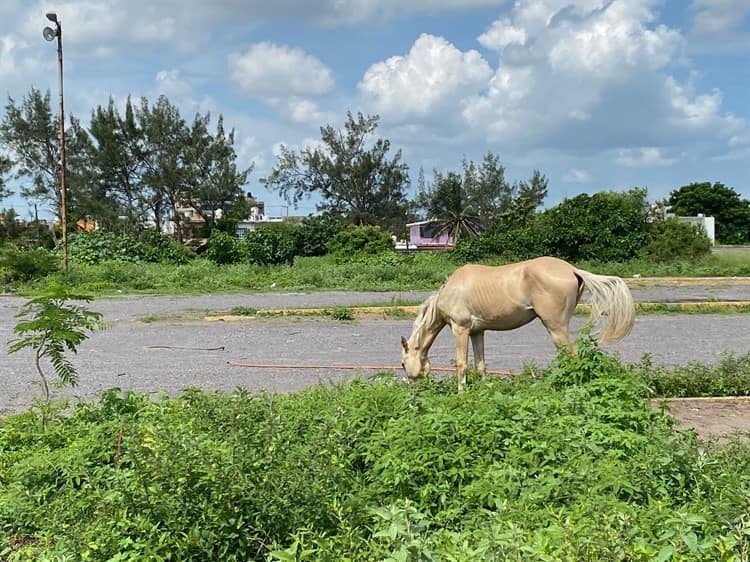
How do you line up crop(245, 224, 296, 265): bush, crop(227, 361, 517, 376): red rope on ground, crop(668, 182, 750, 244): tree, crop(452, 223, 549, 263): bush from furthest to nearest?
Result: crop(668, 182, 750, 244): tree → crop(245, 224, 296, 265): bush → crop(452, 223, 549, 263): bush → crop(227, 361, 517, 376): red rope on ground

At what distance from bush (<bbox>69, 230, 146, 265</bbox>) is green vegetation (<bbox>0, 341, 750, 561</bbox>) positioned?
26432 mm

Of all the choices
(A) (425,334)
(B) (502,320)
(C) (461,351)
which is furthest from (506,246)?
(C) (461,351)

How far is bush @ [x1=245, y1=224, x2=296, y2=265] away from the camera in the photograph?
32.9 metres

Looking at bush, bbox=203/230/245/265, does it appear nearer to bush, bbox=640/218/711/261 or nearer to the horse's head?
bush, bbox=640/218/711/261

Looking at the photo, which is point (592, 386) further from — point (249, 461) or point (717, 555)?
point (249, 461)

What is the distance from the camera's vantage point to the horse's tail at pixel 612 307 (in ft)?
23.0

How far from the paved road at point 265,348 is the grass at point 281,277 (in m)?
5.15

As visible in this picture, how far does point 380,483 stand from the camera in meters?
3.94

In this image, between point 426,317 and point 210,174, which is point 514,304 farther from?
point 210,174

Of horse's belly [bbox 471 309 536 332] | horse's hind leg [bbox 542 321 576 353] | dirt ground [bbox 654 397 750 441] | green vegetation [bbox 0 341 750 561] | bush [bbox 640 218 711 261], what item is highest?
bush [bbox 640 218 711 261]

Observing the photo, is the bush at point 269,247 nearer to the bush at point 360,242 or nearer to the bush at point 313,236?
the bush at point 313,236

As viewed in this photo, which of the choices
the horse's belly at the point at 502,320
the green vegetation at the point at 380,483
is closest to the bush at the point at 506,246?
the horse's belly at the point at 502,320

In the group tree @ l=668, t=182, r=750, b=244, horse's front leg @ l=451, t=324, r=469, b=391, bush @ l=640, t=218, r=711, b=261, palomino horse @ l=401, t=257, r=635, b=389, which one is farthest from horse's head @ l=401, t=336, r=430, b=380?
tree @ l=668, t=182, r=750, b=244

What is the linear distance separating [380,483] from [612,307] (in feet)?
13.3
